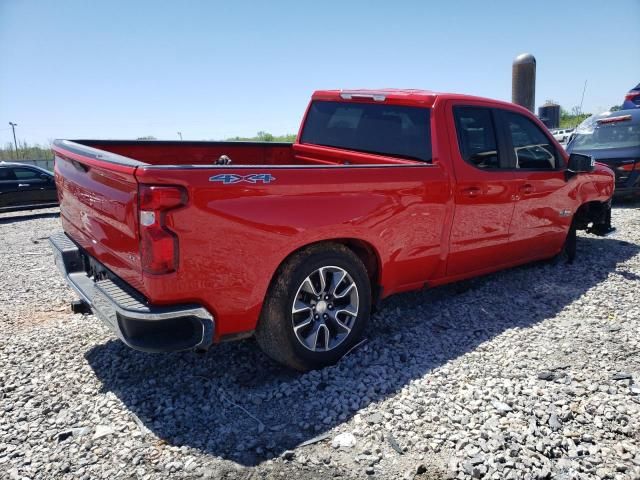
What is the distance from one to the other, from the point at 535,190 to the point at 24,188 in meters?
11.3

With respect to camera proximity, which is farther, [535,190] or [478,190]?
[535,190]

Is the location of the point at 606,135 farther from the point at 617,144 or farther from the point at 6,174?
the point at 6,174

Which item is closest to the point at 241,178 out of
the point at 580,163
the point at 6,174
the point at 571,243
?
the point at 580,163

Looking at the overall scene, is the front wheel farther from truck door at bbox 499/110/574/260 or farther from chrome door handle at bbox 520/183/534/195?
chrome door handle at bbox 520/183/534/195

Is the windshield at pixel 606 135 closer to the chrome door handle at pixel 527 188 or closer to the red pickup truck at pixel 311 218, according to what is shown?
the red pickup truck at pixel 311 218

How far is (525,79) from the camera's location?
13.1m

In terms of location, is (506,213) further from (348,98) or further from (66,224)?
(66,224)

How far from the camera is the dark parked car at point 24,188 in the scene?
11.8 metres

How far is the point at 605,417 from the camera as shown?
2.99 m

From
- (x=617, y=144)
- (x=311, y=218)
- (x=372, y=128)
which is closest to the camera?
(x=311, y=218)

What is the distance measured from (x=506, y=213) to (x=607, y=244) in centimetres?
319

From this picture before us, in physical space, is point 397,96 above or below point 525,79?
below

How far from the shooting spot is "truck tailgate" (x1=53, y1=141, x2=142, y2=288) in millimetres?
2875

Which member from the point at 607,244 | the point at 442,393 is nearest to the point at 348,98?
the point at 442,393
